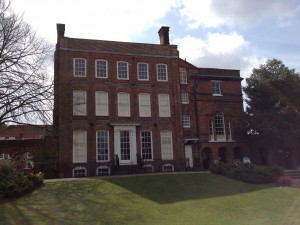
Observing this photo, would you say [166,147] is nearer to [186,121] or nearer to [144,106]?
[186,121]

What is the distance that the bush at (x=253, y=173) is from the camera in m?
24.2

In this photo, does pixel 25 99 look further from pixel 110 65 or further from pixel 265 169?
pixel 265 169

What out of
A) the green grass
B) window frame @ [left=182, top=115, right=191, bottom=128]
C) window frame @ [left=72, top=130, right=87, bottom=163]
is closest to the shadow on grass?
the green grass

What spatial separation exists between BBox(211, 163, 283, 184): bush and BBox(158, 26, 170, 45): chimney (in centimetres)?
1513

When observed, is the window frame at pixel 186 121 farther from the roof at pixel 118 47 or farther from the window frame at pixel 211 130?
the roof at pixel 118 47

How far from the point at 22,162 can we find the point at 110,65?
12448mm

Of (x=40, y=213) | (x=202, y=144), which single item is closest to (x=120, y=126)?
(x=202, y=144)

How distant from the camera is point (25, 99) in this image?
17.7 m

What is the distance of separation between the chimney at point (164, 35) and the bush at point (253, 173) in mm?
15127

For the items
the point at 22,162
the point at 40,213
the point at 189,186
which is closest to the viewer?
the point at 40,213

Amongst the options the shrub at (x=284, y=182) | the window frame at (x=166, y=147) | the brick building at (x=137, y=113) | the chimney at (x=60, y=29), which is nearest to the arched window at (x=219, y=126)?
the brick building at (x=137, y=113)

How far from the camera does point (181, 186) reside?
820 inches

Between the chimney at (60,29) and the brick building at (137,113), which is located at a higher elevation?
the chimney at (60,29)

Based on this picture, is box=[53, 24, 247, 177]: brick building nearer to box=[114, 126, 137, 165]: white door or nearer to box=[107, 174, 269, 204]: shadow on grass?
box=[114, 126, 137, 165]: white door
